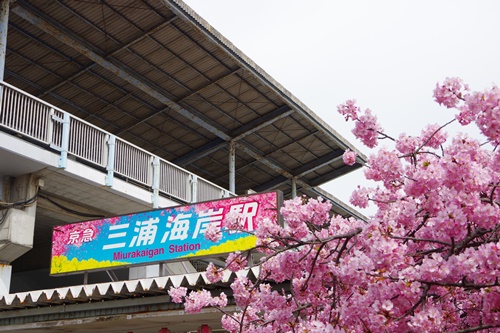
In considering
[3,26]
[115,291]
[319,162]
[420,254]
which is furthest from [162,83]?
[420,254]

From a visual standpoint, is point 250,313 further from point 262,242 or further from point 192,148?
point 192,148

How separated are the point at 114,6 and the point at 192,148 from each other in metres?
10.6

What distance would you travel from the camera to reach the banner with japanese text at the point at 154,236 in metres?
14.5

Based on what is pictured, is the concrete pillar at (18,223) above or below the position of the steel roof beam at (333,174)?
below

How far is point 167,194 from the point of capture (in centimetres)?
2212

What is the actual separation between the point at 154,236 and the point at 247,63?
9788mm

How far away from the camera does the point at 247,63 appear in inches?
909

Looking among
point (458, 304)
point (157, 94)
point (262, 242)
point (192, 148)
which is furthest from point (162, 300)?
point (192, 148)

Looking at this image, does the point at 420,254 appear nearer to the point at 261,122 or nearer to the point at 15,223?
the point at 15,223

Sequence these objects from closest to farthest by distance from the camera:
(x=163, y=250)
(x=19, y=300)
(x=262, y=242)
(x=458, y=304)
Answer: (x=458, y=304) < (x=262, y=242) < (x=19, y=300) < (x=163, y=250)

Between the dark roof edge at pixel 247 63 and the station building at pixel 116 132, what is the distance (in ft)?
0.14

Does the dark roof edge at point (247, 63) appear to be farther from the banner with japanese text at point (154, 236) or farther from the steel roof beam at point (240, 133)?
the banner with japanese text at point (154, 236)

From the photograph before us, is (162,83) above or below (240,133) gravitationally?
above

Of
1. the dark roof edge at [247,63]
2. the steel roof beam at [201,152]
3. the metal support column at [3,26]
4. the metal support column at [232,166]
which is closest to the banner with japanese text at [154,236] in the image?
the metal support column at [3,26]
